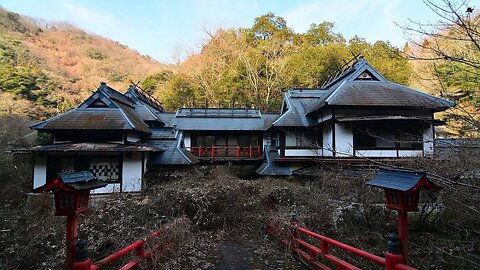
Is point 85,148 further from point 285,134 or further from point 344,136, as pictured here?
point 344,136

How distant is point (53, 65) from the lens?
42.6 m

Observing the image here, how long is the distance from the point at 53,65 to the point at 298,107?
135 feet

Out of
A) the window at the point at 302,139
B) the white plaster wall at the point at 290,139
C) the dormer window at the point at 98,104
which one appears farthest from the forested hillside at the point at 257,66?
the dormer window at the point at 98,104

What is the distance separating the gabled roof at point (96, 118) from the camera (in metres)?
14.1

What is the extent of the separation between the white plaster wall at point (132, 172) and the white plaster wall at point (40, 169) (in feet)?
12.9

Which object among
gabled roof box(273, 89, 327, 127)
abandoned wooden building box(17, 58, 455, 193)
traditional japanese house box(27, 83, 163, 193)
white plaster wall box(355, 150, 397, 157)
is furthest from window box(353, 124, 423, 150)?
traditional japanese house box(27, 83, 163, 193)

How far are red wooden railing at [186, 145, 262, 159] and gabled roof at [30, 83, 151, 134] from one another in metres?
5.66

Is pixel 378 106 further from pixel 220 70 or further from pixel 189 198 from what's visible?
pixel 220 70

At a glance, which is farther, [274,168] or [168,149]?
[274,168]

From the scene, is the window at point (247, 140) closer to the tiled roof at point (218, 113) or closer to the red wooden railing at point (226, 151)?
the red wooden railing at point (226, 151)

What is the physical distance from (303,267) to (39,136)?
19.3 m

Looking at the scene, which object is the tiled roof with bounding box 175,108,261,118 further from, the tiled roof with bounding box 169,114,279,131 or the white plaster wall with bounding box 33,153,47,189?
the white plaster wall with bounding box 33,153,47,189

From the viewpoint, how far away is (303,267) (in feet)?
22.1

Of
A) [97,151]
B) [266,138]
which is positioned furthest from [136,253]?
[266,138]
